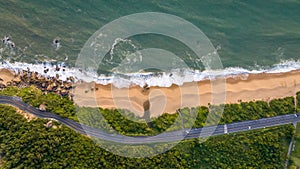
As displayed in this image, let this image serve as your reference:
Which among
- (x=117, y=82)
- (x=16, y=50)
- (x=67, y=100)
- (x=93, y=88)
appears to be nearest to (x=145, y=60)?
(x=117, y=82)

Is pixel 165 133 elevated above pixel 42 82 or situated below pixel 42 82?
below

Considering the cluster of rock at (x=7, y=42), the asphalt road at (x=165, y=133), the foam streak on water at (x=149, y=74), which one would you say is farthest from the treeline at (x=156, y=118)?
the cluster of rock at (x=7, y=42)

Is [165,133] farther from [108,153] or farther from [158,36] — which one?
[158,36]

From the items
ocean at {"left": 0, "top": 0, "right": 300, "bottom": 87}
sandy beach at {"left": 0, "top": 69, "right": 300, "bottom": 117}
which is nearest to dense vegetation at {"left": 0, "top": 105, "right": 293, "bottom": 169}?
sandy beach at {"left": 0, "top": 69, "right": 300, "bottom": 117}

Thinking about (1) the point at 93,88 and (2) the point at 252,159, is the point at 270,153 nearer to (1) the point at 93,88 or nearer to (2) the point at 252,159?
(2) the point at 252,159

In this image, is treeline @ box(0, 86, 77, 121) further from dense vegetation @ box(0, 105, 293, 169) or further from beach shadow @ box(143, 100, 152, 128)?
beach shadow @ box(143, 100, 152, 128)

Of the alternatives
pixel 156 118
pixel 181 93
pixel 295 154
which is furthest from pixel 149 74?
pixel 295 154
